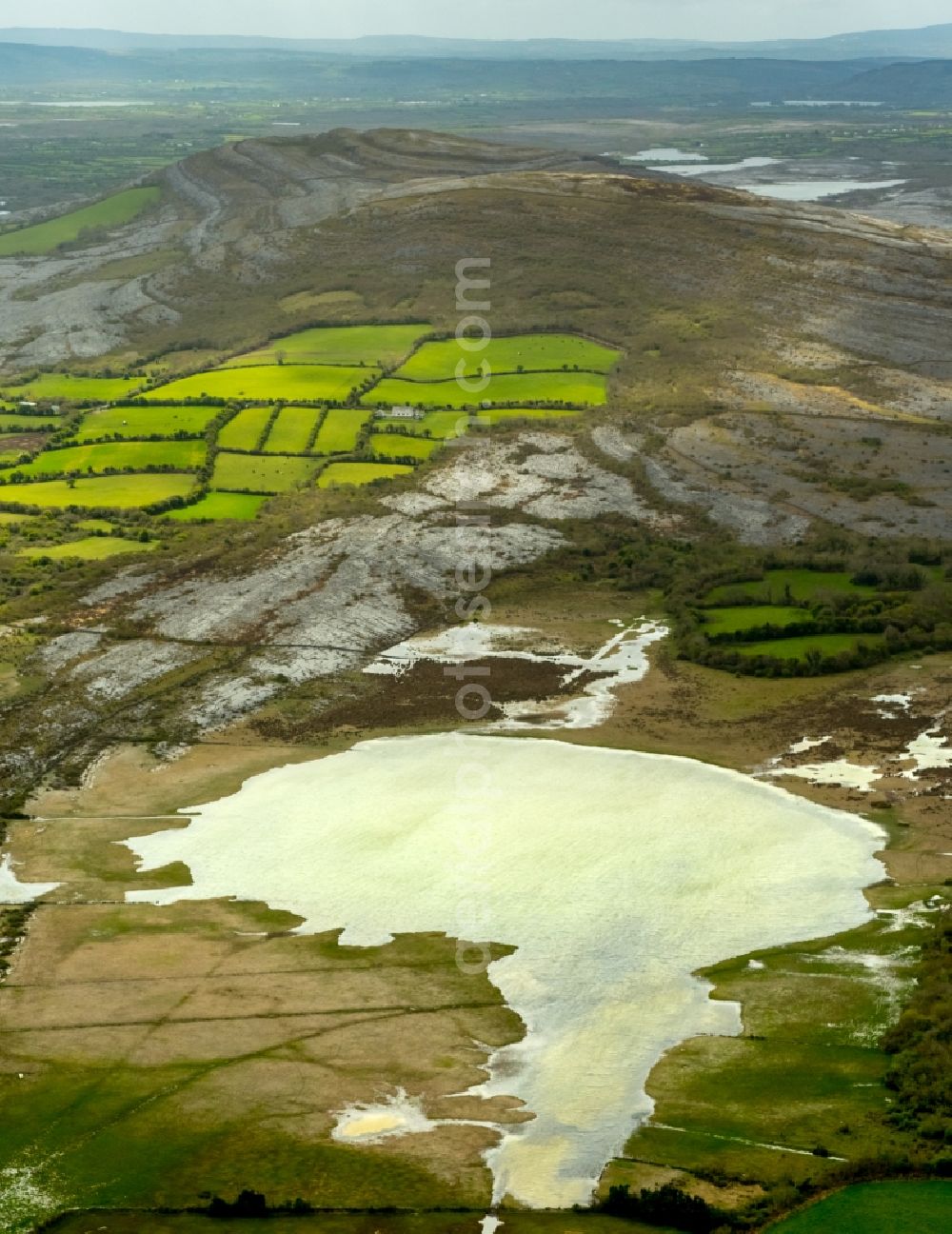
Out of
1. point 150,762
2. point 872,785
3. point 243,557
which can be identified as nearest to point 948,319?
point 243,557

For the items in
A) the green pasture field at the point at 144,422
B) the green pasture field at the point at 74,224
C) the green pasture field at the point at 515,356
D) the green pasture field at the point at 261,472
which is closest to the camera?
the green pasture field at the point at 261,472

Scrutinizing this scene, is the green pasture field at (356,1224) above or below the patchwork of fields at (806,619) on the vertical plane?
below

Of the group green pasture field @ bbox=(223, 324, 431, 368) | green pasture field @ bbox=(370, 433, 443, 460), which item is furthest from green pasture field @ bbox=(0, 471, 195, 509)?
green pasture field @ bbox=(223, 324, 431, 368)

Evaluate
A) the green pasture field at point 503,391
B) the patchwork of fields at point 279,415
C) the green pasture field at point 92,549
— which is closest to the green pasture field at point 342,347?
the patchwork of fields at point 279,415

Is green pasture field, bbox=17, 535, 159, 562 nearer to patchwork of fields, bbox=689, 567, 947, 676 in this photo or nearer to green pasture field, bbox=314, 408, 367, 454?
green pasture field, bbox=314, 408, 367, 454

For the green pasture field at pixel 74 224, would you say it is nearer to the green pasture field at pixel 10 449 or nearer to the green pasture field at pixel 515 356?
the green pasture field at pixel 515 356

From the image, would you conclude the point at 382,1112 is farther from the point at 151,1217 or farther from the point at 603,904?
the point at 603,904

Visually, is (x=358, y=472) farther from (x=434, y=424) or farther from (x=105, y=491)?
(x=105, y=491)

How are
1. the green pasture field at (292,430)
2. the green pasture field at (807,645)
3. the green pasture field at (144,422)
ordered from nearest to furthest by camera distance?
the green pasture field at (807,645) < the green pasture field at (292,430) < the green pasture field at (144,422)
